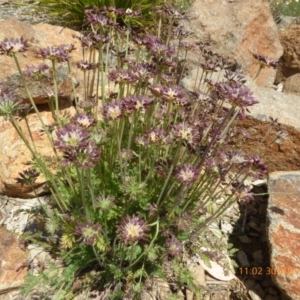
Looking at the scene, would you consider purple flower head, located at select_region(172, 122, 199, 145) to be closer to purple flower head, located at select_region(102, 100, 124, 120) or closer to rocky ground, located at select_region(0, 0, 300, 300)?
purple flower head, located at select_region(102, 100, 124, 120)

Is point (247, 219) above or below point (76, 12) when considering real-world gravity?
below

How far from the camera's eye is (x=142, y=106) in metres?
2.32

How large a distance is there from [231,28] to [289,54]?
1.71 meters

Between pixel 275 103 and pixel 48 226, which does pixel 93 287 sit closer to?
pixel 48 226

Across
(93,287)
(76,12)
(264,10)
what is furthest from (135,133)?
(76,12)

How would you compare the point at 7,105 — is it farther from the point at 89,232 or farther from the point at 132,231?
the point at 132,231

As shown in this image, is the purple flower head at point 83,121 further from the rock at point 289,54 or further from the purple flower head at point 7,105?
the rock at point 289,54

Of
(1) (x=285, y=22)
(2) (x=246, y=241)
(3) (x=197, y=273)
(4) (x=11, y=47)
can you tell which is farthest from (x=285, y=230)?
(1) (x=285, y=22)

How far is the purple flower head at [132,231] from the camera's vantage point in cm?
209

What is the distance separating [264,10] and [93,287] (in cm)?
557

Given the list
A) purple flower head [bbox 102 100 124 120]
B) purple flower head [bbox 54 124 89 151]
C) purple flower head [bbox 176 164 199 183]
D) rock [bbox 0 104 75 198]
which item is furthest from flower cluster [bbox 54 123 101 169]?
rock [bbox 0 104 75 198]

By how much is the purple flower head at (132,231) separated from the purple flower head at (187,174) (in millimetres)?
397

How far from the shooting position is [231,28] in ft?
19.1

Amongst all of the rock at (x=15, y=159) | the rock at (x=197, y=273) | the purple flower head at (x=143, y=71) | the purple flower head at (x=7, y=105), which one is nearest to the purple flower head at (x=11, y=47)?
the purple flower head at (x=7, y=105)
